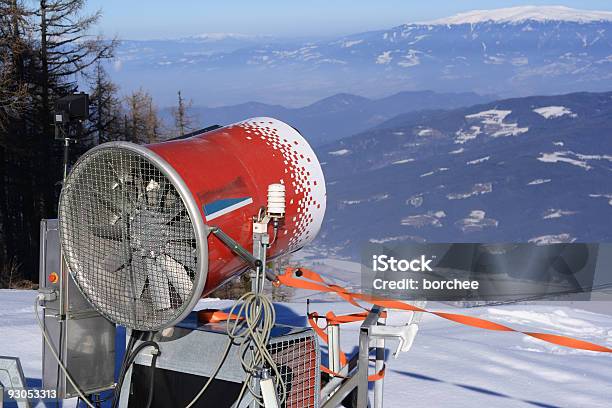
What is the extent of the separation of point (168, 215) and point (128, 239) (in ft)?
1.16

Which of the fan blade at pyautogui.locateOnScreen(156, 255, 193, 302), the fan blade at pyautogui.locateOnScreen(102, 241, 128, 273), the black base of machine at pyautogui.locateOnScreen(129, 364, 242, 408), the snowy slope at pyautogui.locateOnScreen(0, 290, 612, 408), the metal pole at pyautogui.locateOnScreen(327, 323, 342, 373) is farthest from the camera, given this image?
the snowy slope at pyautogui.locateOnScreen(0, 290, 612, 408)

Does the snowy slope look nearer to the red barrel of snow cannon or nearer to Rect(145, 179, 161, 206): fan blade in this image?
the red barrel of snow cannon

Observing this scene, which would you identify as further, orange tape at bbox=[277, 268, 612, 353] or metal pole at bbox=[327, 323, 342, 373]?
metal pole at bbox=[327, 323, 342, 373]

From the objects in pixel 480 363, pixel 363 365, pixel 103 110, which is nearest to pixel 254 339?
pixel 363 365

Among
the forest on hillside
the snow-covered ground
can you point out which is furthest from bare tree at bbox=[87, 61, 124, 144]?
the snow-covered ground

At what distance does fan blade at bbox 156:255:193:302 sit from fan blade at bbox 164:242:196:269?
0.09 ft

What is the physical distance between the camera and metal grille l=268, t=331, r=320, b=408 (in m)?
4.48

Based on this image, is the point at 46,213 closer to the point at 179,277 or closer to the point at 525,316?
the point at 525,316

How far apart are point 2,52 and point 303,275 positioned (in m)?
25.6

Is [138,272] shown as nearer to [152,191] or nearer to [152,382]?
[152,191]

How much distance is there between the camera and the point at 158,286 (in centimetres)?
428

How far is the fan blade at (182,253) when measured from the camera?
162 inches

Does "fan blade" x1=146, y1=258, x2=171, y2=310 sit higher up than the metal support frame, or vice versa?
"fan blade" x1=146, y1=258, x2=171, y2=310

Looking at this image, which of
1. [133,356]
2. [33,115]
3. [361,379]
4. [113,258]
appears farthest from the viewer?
[33,115]
